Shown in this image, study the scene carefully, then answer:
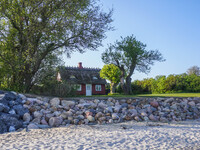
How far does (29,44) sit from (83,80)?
17094 millimetres

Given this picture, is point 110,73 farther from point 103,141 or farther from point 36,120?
point 103,141

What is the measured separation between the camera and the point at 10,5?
10.6 metres

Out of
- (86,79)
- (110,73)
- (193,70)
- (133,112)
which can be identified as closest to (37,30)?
(133,112)

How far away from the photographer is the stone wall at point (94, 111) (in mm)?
6617

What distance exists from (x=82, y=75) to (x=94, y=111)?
68.8 feet

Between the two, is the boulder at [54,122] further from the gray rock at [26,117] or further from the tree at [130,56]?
the tree at [130,56]

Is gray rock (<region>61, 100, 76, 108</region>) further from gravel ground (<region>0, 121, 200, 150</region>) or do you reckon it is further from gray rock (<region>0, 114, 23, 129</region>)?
gravel ground (<region>0, 121, 200, 150</region>)

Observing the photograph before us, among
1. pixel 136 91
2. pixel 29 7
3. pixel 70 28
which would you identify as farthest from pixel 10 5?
pixel 136 91

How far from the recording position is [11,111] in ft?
21.7

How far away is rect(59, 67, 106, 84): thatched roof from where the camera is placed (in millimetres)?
26803

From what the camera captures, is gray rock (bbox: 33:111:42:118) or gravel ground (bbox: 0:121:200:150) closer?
gravel ground (bbox: 0:121:200:150)

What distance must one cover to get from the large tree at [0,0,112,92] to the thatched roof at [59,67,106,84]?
1379cm

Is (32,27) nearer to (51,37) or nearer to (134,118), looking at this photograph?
(51,37)

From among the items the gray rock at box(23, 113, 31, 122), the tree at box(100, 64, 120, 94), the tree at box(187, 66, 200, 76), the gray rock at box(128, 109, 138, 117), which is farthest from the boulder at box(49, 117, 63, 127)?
the tree at box(187, 66, 200, 76)
